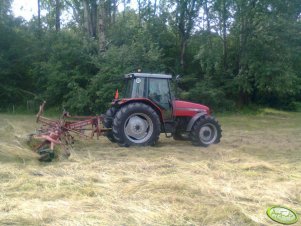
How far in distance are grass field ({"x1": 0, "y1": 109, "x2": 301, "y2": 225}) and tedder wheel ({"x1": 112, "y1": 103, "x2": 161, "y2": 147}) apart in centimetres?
46

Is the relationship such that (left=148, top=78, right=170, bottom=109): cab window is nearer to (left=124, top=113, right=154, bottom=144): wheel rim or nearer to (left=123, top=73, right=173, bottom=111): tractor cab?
(left=123, top=73, right=173, bottom=111): tractor cab

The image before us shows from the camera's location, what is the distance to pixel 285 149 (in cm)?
936

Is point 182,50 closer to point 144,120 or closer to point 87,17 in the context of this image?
point 87,17

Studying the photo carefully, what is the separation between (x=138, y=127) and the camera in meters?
9.50

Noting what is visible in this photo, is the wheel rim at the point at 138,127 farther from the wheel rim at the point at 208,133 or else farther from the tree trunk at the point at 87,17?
the tree trunk at the point at 87,17

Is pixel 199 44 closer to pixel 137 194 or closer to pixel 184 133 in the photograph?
pixel 184 133

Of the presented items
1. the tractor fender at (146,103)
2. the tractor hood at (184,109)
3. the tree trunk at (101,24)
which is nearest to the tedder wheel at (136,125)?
the tractor fender at (146,103)

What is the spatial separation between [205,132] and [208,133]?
0.28 ft

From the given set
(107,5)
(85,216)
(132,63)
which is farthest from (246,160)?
(107,5)

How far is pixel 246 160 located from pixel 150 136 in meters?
2.53

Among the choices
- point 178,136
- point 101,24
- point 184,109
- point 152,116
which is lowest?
point 178,136

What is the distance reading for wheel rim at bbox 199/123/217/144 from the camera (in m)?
10.0

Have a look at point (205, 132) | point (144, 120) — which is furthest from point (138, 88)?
point (205, 132)

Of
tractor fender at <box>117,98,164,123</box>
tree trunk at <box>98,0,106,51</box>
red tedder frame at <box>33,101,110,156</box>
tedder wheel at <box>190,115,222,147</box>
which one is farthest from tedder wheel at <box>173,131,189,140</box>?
tree trunk at <box>98,0,106,51</box>
